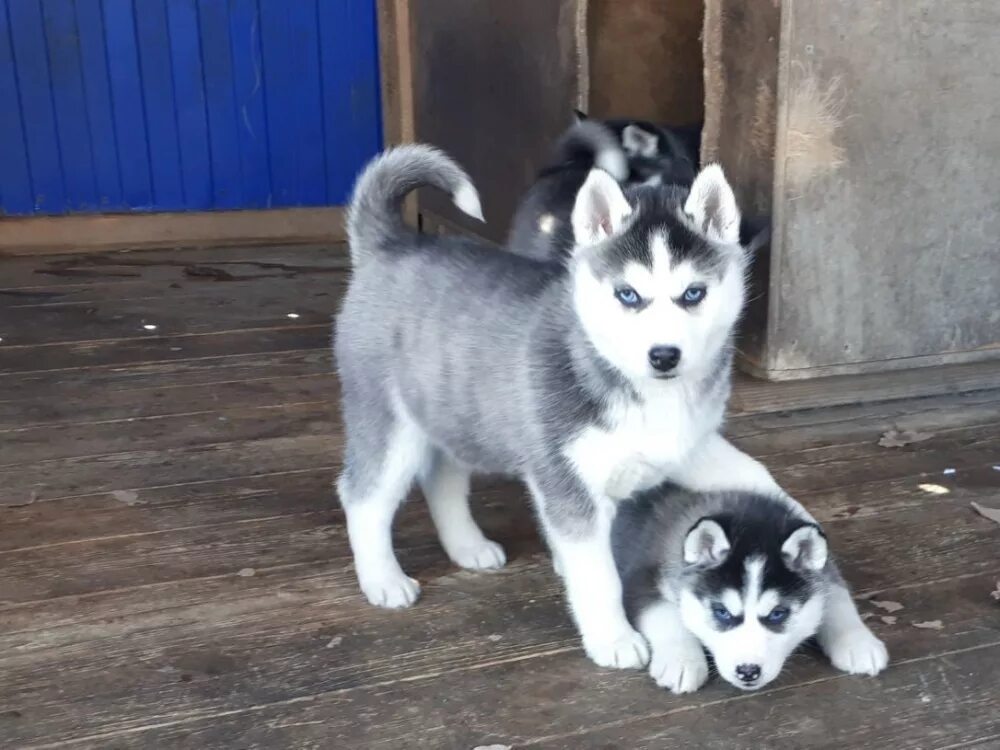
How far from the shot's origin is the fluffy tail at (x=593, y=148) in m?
3.71

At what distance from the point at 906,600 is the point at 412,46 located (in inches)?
168

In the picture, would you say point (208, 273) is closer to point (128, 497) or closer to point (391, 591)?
point (128, 497)

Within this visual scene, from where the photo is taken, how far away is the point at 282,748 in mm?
2109

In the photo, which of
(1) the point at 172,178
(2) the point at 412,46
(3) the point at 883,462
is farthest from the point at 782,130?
(1) the point at 172,178

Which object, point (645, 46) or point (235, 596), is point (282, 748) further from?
point (645, 46)

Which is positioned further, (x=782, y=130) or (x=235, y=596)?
(x=782, y=130)

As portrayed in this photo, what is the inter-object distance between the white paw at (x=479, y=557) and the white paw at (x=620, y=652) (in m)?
0.50

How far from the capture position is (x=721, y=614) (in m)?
2.17

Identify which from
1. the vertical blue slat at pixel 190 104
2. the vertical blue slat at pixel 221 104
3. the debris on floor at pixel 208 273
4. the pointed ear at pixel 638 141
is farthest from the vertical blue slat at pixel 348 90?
the pointed ear at pixel 638 141

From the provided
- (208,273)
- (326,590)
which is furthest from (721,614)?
(208,273)

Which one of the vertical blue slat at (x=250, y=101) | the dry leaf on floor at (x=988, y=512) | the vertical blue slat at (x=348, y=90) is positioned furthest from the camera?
the vertical blue slat at (x=348, y=90)

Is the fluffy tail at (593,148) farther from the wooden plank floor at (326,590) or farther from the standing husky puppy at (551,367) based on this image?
the standing husky puppy at (551,367)

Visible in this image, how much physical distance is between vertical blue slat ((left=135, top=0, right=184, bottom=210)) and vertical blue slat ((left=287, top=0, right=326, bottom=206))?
26.8 inches

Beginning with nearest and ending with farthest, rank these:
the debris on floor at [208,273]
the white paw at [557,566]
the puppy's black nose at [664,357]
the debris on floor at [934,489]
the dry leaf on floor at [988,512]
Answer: the puppy's black nose at [664,357] < the white paw at [557,566] < the dry leaf on floor at [988,512] < the debris on floor at [934,489] < the debris on floor at [208,273]
